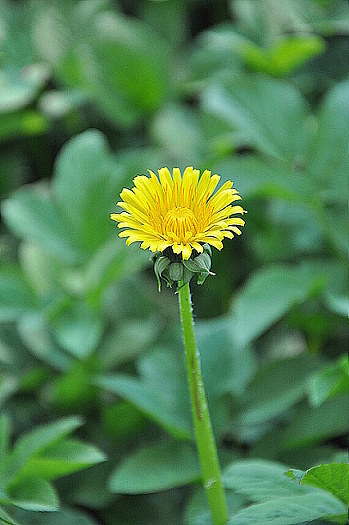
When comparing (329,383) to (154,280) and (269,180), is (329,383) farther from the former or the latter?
(154,280)

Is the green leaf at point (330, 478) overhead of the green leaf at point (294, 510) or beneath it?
overhead

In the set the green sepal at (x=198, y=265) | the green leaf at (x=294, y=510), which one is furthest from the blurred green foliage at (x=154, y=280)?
the green sepal at (x=198, y=265)

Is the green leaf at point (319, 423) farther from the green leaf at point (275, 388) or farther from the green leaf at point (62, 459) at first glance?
the green leaf at point (62, 459)

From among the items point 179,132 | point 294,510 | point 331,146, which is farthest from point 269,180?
point 294,510

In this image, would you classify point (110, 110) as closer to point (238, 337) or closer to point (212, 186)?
point (238, 337)

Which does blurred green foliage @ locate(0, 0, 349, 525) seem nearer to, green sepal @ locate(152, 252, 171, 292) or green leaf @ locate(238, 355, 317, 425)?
green leaf @ locate(238, 355, 317, 425)

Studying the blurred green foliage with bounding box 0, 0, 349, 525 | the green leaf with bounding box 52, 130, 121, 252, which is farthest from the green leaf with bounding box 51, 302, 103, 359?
the green leaf with bounding box 52, 130, 121, 252
